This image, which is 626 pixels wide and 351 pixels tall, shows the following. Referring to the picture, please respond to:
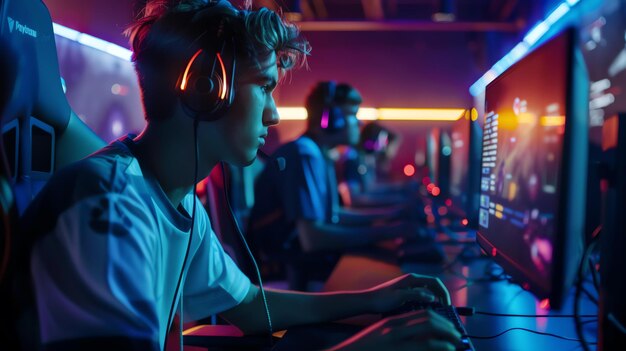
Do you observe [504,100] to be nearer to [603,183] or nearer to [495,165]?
[495,165]

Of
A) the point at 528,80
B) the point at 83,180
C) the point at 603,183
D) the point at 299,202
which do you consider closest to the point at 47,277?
the point at 83,180

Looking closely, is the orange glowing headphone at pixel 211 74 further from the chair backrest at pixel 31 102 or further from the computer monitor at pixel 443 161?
the computer monitor at pixel 443 161

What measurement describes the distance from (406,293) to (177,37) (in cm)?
67

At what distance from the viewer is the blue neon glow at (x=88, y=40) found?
2.97 ft

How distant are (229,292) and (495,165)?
2.12ft

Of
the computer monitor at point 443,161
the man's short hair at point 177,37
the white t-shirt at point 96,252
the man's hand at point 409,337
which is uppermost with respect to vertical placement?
the man's short hair at point 177,37

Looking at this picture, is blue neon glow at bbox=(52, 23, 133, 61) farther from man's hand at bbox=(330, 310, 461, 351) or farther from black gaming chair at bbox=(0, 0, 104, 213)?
man's hand at bbox=(330, 310, 461, 351)

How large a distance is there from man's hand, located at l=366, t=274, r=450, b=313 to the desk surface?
80mm

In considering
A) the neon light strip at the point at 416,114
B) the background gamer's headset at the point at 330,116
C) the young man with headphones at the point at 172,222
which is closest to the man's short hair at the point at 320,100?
the background gamer's headset at the point at 330,116

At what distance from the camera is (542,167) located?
778mm

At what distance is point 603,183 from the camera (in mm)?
606

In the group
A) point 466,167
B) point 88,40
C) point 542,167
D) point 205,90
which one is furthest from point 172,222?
point 466,167

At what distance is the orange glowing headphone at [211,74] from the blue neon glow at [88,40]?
0.25 meters

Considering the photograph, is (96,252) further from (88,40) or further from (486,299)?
(486,299)
